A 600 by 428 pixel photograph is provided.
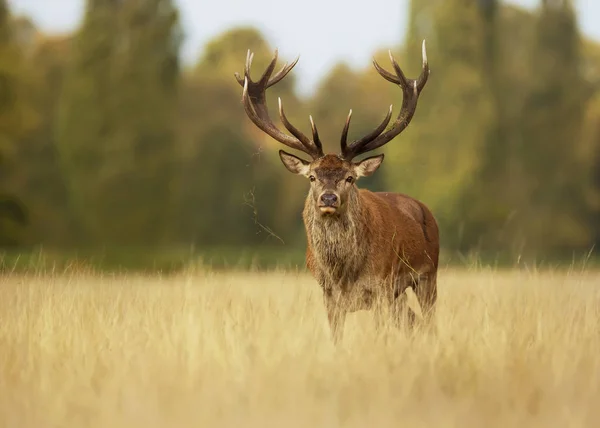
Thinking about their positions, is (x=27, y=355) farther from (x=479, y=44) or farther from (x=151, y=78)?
(x=479, y=44)

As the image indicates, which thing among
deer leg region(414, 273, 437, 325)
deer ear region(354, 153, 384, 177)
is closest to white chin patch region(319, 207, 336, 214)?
deer ear region(354, 153, 384, 177)

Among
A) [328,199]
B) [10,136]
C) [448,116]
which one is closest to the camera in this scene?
[328,199]

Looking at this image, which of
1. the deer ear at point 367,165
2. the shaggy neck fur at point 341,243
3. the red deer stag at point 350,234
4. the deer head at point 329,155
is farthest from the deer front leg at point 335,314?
the deer ear at point 367,165

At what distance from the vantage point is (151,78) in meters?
20.7

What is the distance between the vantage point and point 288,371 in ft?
17.0

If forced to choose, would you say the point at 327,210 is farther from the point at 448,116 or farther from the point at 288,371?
the point at 448,116

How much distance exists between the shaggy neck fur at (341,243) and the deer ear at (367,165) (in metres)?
0.19

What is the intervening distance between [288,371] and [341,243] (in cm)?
227

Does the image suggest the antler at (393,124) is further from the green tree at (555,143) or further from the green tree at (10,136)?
the green tree at (555,143)

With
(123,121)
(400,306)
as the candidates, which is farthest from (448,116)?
(400,306)

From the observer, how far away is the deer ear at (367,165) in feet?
24.5

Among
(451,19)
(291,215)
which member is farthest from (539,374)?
(291,215)

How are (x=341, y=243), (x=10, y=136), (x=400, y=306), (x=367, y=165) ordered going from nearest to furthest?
(x=341, y=243)
(x=367, y=165)
(x=400, y=306)
(x=10, y=136)

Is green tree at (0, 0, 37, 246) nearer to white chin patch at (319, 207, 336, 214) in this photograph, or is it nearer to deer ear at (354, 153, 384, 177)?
deer ear at (354, 153, 384, 177)
